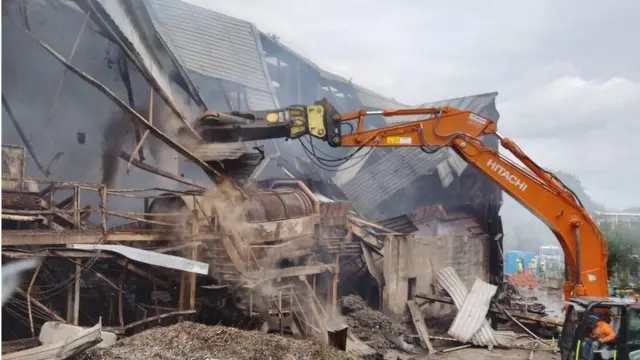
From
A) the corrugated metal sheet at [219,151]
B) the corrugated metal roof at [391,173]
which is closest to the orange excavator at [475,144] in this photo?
the corrugated metal sheet at [219,151]

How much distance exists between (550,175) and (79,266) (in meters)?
7.24

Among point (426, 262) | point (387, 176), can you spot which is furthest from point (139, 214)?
point (387, 176)

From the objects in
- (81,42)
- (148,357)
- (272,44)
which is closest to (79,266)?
(148,357)

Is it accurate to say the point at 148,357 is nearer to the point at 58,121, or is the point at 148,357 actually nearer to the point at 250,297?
the point at 250,297

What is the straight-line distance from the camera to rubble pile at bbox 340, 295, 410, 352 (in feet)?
37.3

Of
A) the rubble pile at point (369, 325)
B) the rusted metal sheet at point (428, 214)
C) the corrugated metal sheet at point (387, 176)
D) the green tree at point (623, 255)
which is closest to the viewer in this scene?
the rubble pile at point (369, 325)

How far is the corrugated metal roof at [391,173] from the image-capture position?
64.3 feet

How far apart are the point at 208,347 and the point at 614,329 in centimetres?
498

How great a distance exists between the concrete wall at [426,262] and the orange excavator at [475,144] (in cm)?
525

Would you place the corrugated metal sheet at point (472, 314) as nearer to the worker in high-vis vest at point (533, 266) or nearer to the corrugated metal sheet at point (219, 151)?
the corrugated metal sheet at point (219, 151)

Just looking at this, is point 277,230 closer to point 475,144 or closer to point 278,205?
point 278,205

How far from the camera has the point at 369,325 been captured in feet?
39.7

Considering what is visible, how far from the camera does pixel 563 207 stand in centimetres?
861

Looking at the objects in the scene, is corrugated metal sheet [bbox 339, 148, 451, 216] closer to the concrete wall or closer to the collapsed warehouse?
the concrete wall
